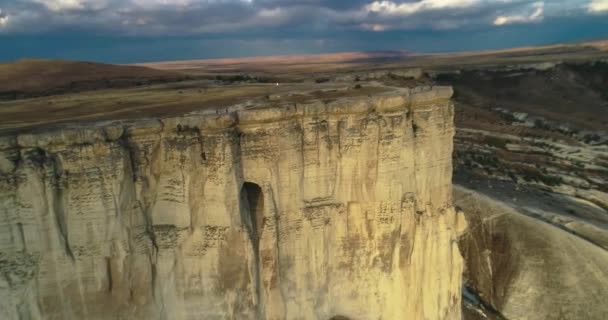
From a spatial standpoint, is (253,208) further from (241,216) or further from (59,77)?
(59,77)

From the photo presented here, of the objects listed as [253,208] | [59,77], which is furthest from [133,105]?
[59,77]

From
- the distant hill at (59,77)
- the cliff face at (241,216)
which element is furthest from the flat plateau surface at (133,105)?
the distant hill at (59,77)

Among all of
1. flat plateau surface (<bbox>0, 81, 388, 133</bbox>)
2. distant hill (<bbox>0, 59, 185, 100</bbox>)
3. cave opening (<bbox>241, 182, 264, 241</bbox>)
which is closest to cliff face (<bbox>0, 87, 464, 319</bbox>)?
cave opening (<bbox>241, 182, 264, 241</bbox>)

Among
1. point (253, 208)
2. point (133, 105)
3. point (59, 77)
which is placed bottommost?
point (253, 208)

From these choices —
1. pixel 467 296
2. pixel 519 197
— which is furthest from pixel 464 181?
pixel 467 296

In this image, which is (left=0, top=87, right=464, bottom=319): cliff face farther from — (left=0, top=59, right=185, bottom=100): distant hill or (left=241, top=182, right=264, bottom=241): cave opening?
(left=0, top=59, right=185, bottom=100): distant hill

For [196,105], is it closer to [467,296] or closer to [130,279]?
[130,279]

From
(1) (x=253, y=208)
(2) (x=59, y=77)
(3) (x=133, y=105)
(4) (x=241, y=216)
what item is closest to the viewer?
(4) (x=241, y=216)
